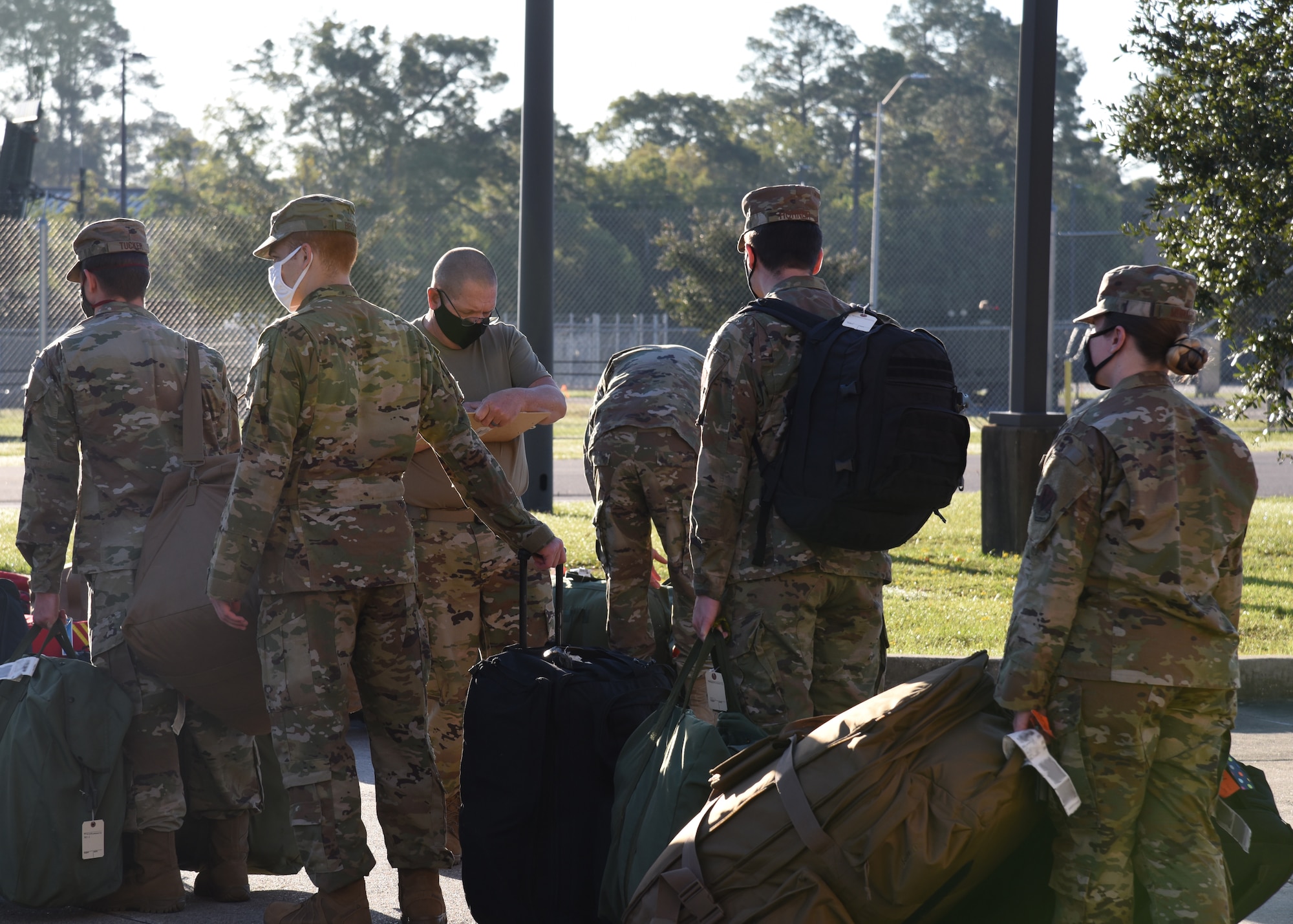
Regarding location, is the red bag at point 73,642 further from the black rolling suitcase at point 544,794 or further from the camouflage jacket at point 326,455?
the black rolling suitcase at point 544,794

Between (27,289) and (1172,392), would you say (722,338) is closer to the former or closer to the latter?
(1172,392)

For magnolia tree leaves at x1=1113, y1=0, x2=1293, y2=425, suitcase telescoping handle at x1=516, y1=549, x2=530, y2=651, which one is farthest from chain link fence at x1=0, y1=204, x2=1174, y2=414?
suitcase telescoping handle at x1=516, y1=549, x2=530, y2=651

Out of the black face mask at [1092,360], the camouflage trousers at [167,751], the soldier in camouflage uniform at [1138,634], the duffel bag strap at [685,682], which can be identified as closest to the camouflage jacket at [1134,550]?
the soldier in camouflage uniform at [1138,634]

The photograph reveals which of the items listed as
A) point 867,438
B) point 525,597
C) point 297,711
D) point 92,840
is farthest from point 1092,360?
point 92,840

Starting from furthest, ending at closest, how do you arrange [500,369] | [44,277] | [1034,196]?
[44,277]
[1034,196]
[500,369]

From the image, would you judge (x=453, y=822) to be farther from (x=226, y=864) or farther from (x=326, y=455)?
(x=326, y=455)

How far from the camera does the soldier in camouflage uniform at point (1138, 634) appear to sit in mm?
3197

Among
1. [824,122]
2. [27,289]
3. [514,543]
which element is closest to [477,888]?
[514,543]

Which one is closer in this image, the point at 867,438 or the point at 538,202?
the point at 867,438

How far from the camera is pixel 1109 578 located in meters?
3.25

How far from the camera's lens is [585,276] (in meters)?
33.6

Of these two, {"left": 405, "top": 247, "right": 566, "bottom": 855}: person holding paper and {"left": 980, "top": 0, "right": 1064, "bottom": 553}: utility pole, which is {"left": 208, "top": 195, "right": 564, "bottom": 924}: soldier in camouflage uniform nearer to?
{"left": 405, "top": 247, "right": 566, "bottom": 855}: person holding paper

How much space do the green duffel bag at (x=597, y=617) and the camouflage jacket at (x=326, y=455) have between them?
64.0 inches

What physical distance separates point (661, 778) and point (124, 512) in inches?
79.4
